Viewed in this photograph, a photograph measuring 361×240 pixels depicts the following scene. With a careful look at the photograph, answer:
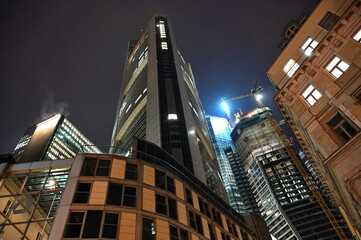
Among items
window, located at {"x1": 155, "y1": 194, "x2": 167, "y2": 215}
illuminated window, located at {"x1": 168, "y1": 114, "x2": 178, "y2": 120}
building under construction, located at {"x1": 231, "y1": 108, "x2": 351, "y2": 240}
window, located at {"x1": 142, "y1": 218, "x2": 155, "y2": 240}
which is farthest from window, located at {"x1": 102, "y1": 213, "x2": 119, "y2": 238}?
building under construction, located at {"x1": 231, "y1": 108, "x2": 351, "y2": 240}

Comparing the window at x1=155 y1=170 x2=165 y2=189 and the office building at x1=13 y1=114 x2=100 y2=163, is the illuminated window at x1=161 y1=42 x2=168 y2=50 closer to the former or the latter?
the office building at x1=13 y1=114 x2=100 y2=163

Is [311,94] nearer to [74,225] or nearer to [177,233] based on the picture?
[177,233]

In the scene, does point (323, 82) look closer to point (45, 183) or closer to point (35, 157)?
point (45, 183)

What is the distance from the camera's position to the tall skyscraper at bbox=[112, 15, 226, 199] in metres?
65.6

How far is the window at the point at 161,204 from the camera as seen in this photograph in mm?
26450

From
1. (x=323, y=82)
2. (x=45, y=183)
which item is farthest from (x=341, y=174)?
(x=45, y=183)

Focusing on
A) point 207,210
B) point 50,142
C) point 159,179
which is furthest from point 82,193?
point 50,142

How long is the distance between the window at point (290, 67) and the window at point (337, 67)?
5.94m

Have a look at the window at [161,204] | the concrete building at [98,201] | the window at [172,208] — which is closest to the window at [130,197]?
the concrete building at [98,201]

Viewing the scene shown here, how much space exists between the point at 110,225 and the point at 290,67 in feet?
81.5

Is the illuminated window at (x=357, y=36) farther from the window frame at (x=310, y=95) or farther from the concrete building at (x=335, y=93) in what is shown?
the window frame at (x=310, y=95)

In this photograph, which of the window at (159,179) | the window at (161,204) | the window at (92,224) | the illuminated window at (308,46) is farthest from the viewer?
the window at (159,179)

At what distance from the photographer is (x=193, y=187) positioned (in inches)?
1415

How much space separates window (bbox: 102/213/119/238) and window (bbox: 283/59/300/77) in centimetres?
2373
